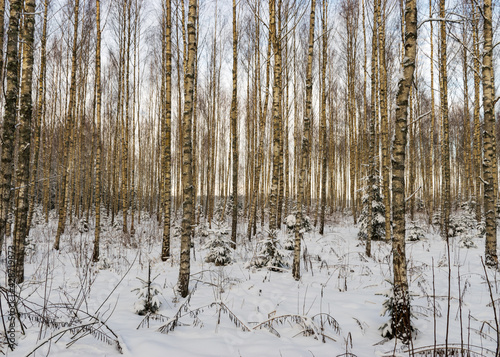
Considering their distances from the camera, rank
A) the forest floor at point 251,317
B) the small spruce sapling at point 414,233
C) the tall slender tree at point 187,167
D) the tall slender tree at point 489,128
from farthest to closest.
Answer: the small spruce sapling at point 414,233
the tall slender tree at point 489,128
the tall slender tree at point 187,167
the forest floor at point 251,317

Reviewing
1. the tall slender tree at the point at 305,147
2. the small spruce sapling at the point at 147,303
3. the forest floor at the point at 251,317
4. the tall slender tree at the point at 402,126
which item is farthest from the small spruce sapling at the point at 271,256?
the tall slender tree at the point at 402,126

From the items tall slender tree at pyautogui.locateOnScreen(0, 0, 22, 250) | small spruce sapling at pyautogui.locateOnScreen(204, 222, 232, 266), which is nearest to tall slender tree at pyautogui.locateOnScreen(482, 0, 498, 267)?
small spruce sapling at pyautogui.locateOnScreen(204, 222, 232, 266)

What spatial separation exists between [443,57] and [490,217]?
559 centimetres

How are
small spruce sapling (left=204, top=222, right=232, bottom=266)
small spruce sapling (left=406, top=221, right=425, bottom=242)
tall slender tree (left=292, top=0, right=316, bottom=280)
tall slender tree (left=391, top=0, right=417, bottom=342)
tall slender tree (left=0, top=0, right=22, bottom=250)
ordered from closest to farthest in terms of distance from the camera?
tall slender tree (left=0, top=0, right=22, bottom=250) → tall slender tree (left=391, top=0, right=417, bottom=342) → tall slender tree (left=292, top=0, right=316, bottom=280) → small spruce sapling (left=204, top=222, right=232, bottom=266) → small spruce sapling (left=406, top=221, right=425, bottom=242)

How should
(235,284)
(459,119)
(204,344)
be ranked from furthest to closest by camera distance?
1. (459,119)
2. (235,284)
3. (204,344)

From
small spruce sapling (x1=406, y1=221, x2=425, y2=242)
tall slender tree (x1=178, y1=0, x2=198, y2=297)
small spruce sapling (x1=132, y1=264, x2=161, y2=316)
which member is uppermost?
tall slender tree (x1=178, y1=0, x2=198, y2=297)

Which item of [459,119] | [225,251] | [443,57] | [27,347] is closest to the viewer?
[27,347]

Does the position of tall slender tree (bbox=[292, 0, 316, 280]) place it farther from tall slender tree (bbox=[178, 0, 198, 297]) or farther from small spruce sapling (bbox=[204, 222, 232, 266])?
tall slender tree (bbox=[178, 0, 198, 297])

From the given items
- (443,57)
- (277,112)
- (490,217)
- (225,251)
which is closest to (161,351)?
(225,251)

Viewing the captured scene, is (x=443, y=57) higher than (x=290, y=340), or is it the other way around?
(x=443, y=57)

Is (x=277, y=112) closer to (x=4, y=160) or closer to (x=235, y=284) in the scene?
(x=235, y=284)

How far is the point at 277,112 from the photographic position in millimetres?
5891

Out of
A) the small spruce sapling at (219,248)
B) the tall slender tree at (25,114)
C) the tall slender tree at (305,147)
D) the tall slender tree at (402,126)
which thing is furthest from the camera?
the small spruce sapling at (219,248)

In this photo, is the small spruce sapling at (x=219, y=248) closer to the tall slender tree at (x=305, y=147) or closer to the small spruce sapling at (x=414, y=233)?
the tall slender tree at (x=305, y=147)
